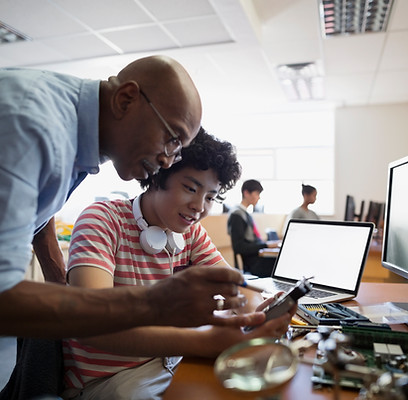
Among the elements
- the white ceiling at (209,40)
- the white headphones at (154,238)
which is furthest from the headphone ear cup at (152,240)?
the white ceiling at (209,40)

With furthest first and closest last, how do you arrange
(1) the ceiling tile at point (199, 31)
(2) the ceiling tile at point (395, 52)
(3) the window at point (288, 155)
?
(3) the window at point (288, 155) → (2) the ceiling tile at point (395, 52) → (1) the ceiling tile at point (199, 31)

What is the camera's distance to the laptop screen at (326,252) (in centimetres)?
151

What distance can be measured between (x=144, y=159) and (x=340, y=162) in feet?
21.4

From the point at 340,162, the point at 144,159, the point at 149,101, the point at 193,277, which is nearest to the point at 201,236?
the point at 144,159

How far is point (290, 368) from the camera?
1.46 ft

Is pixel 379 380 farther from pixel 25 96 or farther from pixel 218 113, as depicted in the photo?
pixel 218 113

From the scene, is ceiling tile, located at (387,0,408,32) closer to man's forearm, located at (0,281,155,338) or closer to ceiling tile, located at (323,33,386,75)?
ceiling tile, located at (323,33,386,75)

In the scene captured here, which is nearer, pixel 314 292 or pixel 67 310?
pixel 67 310

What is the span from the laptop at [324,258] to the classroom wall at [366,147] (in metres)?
5.48

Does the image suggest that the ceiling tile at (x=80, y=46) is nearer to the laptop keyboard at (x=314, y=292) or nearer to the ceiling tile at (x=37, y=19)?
the ceiling tile at (x=37, y=19)

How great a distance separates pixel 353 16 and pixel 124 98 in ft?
11.3

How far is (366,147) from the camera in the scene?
22.5 feet

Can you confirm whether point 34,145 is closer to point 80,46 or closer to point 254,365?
point 254,365

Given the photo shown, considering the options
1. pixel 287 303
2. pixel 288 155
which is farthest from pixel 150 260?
pixel 288 155
